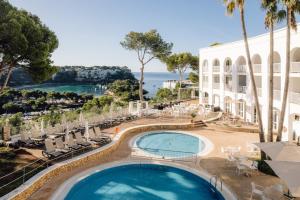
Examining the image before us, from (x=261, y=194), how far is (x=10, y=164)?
37.4ft

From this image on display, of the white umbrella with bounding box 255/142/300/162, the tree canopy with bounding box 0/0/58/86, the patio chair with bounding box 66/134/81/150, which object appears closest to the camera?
the white umbrella with bounding box 255/142/300/162

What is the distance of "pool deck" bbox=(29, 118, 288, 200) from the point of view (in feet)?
36.9

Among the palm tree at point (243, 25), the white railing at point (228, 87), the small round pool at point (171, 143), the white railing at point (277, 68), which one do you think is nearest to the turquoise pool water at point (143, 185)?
the small round pool at point (171, 143)

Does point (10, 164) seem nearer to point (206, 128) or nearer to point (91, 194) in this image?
point (91, 194)

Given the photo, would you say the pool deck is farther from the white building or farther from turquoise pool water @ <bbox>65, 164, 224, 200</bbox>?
the white building

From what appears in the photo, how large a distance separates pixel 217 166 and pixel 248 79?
1506 cm

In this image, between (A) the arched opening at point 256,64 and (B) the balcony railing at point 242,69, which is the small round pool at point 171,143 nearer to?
(A) the arched opening at point 256,64

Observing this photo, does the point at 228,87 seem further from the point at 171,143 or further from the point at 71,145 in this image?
the point at 71,145

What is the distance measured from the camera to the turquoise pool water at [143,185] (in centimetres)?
1162

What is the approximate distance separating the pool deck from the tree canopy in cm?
699

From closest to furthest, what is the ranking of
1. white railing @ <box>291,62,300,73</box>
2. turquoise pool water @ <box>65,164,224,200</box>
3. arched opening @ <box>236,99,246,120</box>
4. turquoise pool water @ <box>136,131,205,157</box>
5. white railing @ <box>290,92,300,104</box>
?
turquoise pool water @ <box>65,164,224,200</box>, turquoise pool water @ <box>136,131,205,157</box>, white railing @ <box>290,92,300,104</box>, white railing @ <box>291,62,300,73</box>, arched opening @ <box>236,99,246,120</box>

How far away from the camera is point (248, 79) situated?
87.6 feet

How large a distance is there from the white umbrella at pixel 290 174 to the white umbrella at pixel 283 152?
1.33 m

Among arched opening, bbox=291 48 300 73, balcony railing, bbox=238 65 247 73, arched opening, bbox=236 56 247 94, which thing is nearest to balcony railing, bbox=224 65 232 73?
arched opening, bbox=236 56 247 94
